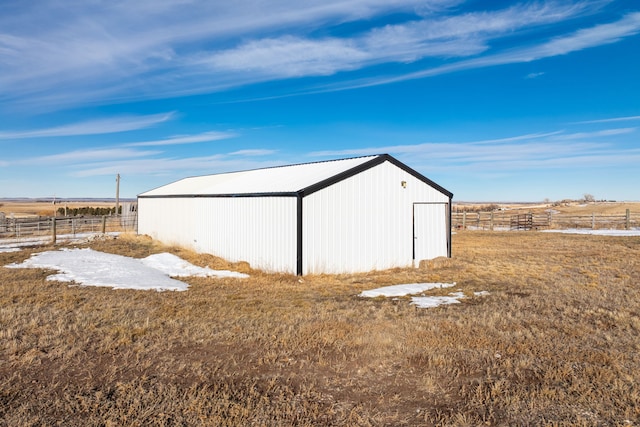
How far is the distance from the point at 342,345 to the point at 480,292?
20.2 feet

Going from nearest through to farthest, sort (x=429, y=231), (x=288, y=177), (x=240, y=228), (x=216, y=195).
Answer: (x=240, y=228) < (x=429, y=231) < (x=288, y=177) < (x=216, y=195)

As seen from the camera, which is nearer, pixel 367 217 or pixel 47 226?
pixel 367 217

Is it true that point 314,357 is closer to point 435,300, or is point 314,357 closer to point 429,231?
point 435,300

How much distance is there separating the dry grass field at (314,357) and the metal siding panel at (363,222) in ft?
9.27

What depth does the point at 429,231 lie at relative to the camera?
1773 centimetres

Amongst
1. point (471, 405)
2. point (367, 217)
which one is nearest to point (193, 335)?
point (471, 405)

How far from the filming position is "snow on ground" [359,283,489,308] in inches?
416

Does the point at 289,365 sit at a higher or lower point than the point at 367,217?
lower

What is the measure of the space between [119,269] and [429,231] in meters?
11.9

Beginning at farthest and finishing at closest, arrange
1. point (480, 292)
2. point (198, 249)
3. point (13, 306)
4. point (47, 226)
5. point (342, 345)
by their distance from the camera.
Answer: point (47, 226) → point (198, 249) → point (480, 292) → point (13, 306) → point (342, 345)

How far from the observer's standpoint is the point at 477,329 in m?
8.09

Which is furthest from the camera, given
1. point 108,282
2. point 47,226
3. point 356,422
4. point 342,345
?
point 47,226

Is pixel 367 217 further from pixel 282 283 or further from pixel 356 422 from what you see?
pixel 356 422

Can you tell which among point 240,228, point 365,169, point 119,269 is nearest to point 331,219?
point 365,169
